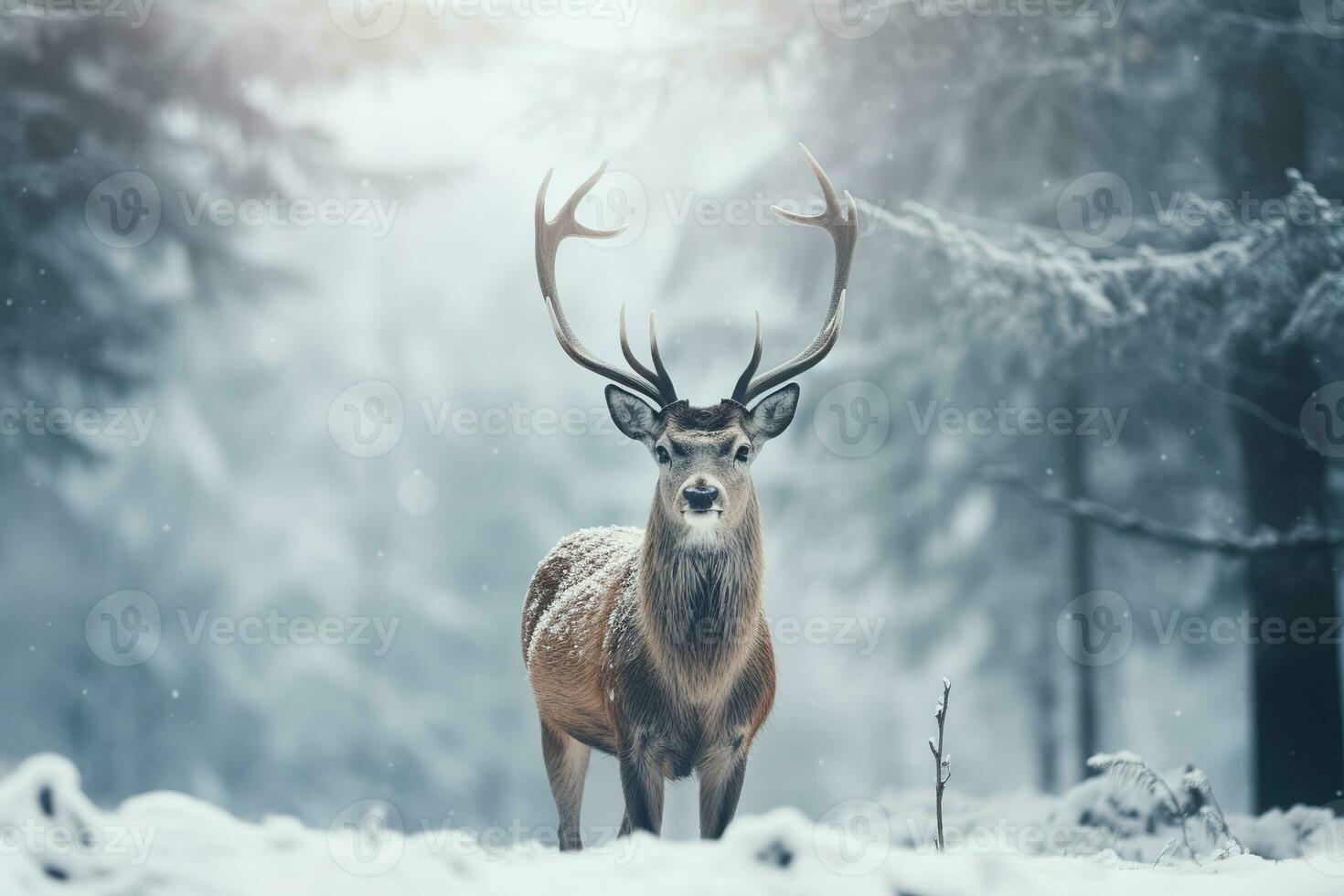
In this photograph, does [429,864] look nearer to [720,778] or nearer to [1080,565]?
[720,778]

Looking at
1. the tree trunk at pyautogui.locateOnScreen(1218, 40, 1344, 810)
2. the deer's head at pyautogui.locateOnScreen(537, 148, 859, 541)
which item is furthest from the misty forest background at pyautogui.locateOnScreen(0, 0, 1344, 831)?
the deer's head at pyautogui.locateOnScreen(537, 148, 859, 541)

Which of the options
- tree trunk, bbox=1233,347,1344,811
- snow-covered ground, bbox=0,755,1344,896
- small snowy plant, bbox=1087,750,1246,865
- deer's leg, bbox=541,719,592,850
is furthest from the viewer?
tree trunk, bbox=1233,347,1344,811

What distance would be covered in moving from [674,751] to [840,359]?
557 centimetres

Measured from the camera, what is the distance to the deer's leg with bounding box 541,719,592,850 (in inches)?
211

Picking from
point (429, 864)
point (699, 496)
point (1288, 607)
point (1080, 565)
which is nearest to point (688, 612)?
point (699, 496)

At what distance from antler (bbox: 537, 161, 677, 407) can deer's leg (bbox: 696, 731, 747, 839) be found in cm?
136

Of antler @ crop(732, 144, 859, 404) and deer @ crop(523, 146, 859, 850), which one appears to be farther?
antler @ crop(732, 144, 859, 404)

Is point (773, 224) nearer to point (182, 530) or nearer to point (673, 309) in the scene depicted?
point (673, 309)

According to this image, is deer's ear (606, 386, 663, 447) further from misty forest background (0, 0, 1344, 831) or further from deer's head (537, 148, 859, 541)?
misty forest background (0, 0, 1344, 831)

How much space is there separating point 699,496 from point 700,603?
1.62 ft

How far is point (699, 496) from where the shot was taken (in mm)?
4148

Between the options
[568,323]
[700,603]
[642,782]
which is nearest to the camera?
[642,782]

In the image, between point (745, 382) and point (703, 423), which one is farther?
point (745, 382)

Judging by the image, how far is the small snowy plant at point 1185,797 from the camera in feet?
19.7
